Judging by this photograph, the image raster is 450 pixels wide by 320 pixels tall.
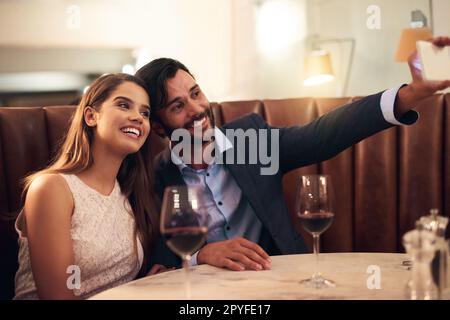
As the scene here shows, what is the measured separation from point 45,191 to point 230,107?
976 mm

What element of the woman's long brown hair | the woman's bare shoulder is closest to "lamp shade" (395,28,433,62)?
the woman's long brown hair

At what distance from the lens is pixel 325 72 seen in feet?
13.8

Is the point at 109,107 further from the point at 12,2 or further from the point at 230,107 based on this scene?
the point at 12,2

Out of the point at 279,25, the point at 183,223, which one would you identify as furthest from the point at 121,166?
the point at 279,25

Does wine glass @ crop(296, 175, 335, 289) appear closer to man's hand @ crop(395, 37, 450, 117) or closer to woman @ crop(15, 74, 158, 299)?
man's hand @ crop(395, 37, 450, 117)

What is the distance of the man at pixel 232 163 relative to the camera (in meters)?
1.74

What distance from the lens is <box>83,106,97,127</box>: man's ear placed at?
64.3 inches

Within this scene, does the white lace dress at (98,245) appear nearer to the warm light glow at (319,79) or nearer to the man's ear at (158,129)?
the man's ear at (158,129)

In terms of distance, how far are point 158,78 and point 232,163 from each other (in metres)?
0.38

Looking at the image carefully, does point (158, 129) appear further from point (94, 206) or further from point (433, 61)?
point (433, 61)

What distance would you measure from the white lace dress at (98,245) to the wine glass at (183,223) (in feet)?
1.76

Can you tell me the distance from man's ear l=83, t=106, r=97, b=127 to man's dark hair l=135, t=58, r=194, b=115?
265 millimetres

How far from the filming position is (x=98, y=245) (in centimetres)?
147

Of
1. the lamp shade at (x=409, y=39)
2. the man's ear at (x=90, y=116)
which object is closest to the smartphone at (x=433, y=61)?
the man's ear at (x=90, y=116)
